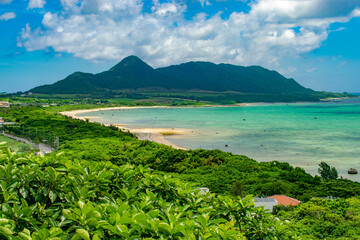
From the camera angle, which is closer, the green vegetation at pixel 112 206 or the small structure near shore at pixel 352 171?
the green vegetation at pixel 112 206

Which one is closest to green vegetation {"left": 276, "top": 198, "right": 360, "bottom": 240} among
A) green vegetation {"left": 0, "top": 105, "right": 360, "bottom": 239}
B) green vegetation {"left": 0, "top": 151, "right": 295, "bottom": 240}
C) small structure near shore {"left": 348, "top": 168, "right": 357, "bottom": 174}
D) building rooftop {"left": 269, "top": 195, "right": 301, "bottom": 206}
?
building rooftop {"left": 269, "top": 195, "right": 301, "bottom": 206}

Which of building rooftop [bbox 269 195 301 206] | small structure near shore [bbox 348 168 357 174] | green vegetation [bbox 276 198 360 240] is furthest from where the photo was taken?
small structure near shore [bbox 348 168 357 174]

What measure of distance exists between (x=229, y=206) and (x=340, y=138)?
58.8 m

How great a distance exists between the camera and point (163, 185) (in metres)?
5.02

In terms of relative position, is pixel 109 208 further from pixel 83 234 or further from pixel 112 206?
pixel 83 234

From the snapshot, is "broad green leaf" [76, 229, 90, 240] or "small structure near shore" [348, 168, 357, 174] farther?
"small structure near shore" [348, 168, 357, 174]

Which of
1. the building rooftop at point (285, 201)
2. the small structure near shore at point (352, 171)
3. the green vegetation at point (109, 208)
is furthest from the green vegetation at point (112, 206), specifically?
the small structure near shore at point (352, 171)

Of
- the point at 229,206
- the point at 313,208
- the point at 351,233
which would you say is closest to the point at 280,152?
the point at 313,208

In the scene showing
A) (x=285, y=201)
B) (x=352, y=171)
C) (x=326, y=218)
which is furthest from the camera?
(x=352, y=171)

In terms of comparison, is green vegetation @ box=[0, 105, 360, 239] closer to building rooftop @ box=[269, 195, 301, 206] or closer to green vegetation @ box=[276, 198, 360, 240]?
green vegetation @ box=[276, 198, 360, 240]

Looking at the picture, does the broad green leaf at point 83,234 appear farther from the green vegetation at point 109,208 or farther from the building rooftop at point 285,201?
the building rooftop at point 285,201

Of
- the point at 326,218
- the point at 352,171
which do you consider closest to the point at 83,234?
the point at 326,218

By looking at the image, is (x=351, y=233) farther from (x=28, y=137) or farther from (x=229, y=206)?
(x=28, y=137)

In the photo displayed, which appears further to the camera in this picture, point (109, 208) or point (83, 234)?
point (109, 208)
